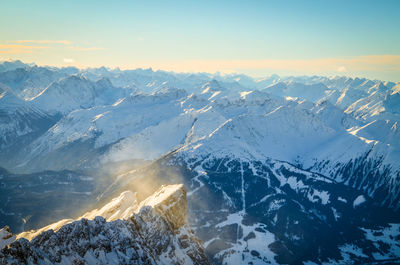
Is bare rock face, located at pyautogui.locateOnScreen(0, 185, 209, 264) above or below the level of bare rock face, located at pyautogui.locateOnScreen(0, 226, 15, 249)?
below

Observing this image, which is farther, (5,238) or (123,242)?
(123,242)

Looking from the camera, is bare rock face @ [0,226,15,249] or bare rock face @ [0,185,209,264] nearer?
bare rock face @ [0,185,209,264]

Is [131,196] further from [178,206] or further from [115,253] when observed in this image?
[115,253]

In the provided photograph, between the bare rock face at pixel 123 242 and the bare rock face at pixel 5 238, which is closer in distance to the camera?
the bare rock face at pixel 123 242

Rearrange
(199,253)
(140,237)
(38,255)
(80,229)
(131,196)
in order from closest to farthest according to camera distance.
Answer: (38,255) < (80,229) < (140,237) < (199,253) < (131,196)

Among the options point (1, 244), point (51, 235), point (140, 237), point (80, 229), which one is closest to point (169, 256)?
point (140, 237)

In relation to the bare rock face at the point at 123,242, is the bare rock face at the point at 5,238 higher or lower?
higher

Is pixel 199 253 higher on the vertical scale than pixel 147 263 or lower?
lower

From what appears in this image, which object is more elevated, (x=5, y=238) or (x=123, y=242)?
(x=5, y=238)
